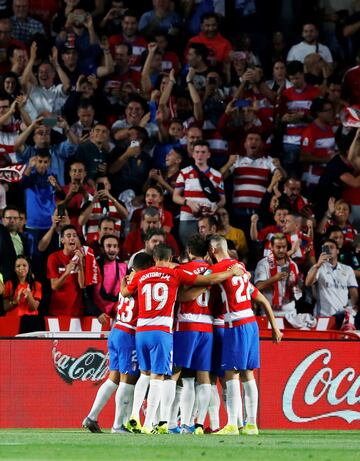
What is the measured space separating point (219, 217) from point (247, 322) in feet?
18.1

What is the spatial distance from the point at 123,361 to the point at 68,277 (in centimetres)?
393

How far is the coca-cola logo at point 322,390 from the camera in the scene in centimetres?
1730

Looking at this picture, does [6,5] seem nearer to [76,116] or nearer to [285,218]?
[76,116]

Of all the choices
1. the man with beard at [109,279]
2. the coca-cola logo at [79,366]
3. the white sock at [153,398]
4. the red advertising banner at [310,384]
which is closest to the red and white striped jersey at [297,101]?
the man with beard at [109,279]

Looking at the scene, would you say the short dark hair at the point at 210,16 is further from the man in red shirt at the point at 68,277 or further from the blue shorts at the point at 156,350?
the blue shorts at the point at 156,350

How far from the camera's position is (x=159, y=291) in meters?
14.1

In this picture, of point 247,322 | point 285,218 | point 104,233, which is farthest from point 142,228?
point 247,322

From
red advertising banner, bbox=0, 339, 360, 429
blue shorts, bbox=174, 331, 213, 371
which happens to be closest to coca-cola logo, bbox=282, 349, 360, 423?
red advertising banner, bbox=0, 339, 360, 429

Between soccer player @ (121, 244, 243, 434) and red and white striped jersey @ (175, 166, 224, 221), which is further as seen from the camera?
red and white striped jersey @ (175, 166, 224, 221)

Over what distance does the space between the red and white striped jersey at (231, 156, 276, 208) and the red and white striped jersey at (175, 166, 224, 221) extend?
724 mm

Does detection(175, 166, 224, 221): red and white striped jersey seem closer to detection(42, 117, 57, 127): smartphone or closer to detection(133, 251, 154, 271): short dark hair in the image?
detection(42, 117, 57, 127): smartphone

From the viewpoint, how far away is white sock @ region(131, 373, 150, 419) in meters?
14.2

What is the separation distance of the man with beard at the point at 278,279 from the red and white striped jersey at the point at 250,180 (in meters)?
1.79

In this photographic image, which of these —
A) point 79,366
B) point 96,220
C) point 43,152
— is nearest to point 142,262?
point 79,366
